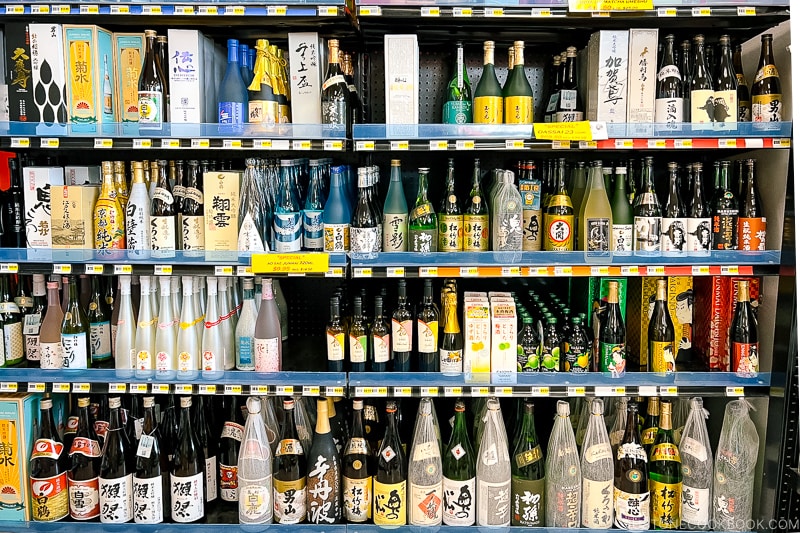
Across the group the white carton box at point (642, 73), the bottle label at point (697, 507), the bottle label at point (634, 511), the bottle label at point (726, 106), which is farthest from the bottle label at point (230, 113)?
the bottle label at point (697, 507)

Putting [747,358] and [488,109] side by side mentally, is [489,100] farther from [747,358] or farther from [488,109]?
[747,358]

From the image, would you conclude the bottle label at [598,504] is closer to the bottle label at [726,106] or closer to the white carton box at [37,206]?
the bottle label at [726,106]

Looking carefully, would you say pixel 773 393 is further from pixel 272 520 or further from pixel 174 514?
pixel 174 514

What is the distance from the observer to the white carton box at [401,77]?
2482 millimetres

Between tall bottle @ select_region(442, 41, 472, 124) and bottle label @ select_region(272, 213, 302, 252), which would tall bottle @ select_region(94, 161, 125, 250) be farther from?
tall bottle @ select_region(442, 41, 472, 124)

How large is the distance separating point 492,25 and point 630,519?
202cm

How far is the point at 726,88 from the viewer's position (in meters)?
2.59

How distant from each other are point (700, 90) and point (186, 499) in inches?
100

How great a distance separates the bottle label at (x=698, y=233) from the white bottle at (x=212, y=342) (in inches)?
74.3

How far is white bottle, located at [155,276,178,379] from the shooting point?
2.58 metres

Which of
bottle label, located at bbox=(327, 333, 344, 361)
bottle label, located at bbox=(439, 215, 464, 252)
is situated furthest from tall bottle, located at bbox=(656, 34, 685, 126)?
bottle label, located at bbox=(327, 333, 344, 361)

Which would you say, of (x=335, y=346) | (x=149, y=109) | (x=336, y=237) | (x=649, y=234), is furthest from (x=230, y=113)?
(x=649, y=234)

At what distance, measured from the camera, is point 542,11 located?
240 cm

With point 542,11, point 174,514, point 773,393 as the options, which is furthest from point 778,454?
point 174,514
